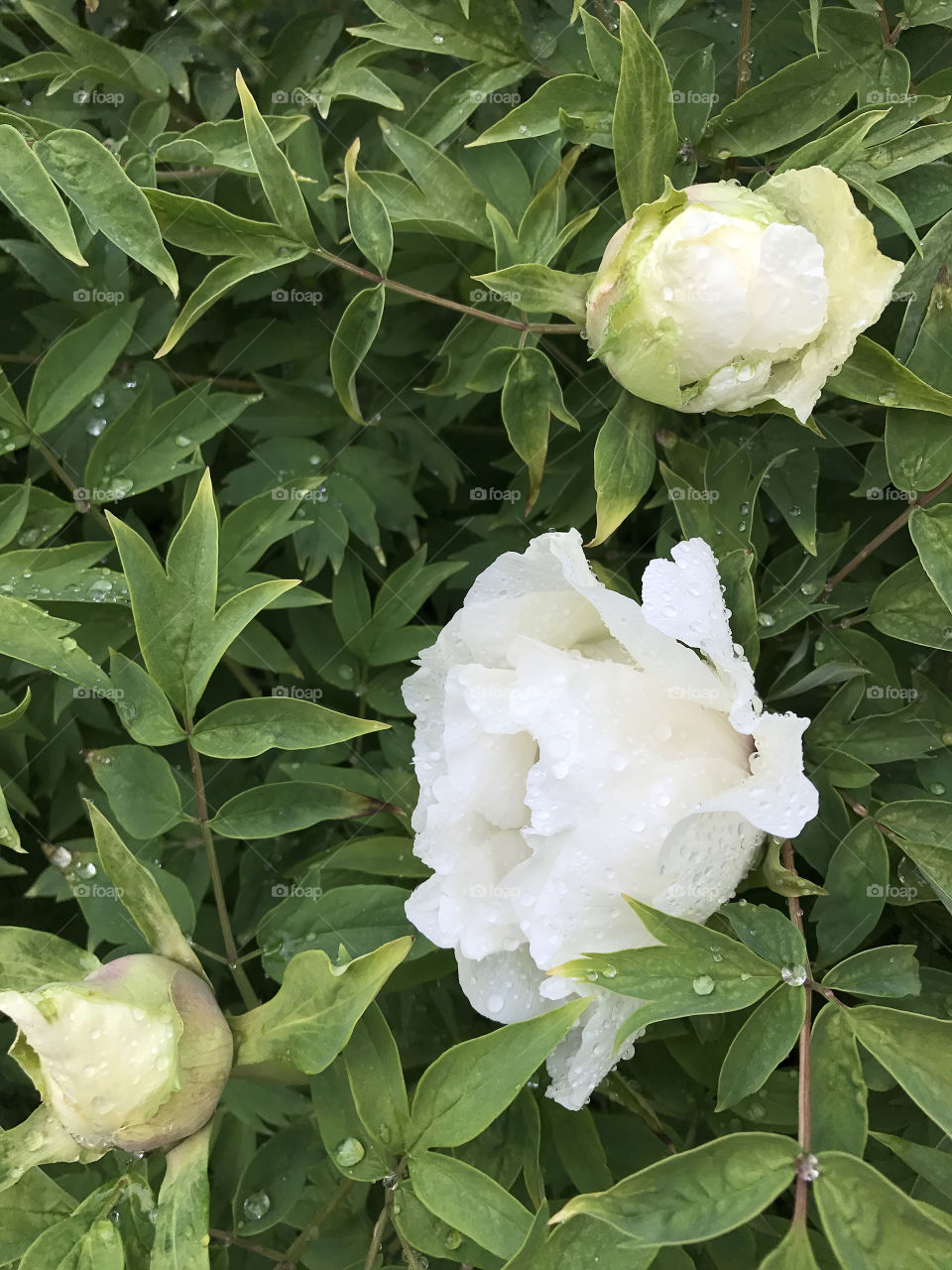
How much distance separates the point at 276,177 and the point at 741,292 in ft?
1.06

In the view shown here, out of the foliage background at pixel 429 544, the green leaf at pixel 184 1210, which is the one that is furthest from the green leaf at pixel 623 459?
the green leaf at pixel 184 1210

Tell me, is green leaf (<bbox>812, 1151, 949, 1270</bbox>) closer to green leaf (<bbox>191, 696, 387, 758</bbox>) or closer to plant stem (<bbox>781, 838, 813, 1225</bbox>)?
plant stem (<bbox>781, 838, 813, 1225</bbox>)

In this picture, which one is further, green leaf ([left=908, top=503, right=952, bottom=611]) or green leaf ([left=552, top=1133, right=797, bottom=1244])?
green leaf ([left=908, top=503, right=952, bottom=611])

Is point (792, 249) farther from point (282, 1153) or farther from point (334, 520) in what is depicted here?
point (282, 1153)

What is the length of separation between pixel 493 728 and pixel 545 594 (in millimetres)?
95

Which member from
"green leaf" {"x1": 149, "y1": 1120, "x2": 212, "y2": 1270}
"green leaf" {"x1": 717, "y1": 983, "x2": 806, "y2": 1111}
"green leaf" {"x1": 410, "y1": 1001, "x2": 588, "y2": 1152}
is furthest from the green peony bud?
"green leaf" {"x1": 717, "y1": 983, "x2": 806, "y2": 1111}

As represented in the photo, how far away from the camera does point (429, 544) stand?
2.99 feet

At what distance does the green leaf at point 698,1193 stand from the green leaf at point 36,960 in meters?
0.35

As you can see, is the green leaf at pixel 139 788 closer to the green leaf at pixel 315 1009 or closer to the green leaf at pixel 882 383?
the green leaf at pixel 315 1009

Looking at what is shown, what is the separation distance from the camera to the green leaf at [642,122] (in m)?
0.62

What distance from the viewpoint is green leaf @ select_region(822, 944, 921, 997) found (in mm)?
589

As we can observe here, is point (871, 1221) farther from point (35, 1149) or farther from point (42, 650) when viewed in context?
point (42, 650)

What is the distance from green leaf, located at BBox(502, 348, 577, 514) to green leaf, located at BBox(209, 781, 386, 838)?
0.26m

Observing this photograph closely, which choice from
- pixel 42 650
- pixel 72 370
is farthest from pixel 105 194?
pixel 42 650
